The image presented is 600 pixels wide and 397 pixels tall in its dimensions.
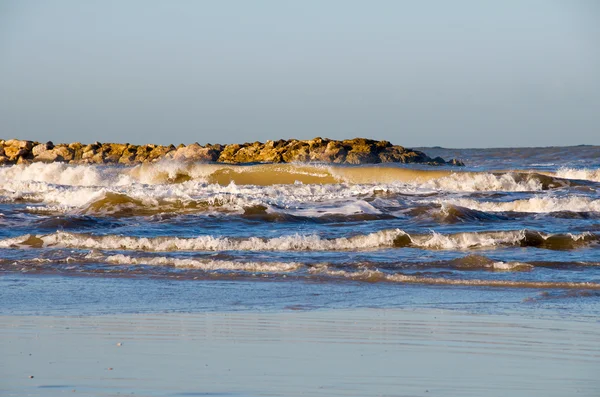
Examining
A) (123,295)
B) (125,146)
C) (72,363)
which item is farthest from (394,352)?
(125,146)

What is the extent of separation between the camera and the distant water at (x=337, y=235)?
841cm

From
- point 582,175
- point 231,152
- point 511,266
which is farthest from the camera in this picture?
point 231,152

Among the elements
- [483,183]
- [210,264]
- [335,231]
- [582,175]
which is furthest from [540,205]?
[210,264]

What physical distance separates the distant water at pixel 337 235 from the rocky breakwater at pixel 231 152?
17.2 ft

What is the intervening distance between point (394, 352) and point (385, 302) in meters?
2.07

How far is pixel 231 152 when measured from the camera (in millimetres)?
32656

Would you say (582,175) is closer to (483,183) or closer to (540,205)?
(483,183)

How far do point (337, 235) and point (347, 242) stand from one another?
67 cm

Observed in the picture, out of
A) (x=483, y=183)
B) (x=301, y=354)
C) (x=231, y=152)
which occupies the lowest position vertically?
(x=301, y=354)

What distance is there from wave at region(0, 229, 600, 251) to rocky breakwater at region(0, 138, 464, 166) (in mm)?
15570

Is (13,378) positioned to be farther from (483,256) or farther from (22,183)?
(22,183)

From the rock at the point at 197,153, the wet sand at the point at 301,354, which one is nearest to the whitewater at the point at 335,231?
the wet sand at the point at 301,354

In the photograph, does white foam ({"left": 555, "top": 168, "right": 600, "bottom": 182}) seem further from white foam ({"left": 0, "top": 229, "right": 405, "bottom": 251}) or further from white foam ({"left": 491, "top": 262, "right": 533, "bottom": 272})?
white foam ({"left": 491, "top": 262, "right": 533, "bottom": 272})

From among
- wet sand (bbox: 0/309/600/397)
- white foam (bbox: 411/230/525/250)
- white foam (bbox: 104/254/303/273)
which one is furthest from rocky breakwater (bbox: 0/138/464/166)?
wet sand (bbox: 0/309/600/397)
